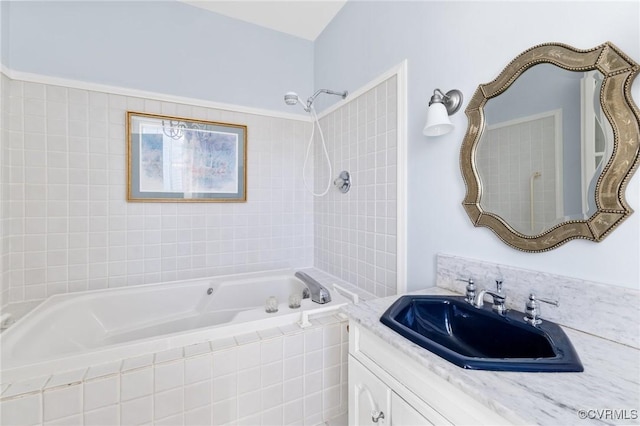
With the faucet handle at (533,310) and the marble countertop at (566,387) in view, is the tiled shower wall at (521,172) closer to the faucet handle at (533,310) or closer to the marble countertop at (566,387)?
the faucet handle at (533,310)

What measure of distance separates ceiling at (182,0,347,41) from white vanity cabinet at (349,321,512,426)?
7.54 feet

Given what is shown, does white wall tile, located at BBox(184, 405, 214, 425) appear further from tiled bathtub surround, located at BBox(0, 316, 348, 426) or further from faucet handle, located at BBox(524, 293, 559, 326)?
faucet handle, located at BBox(524, 293, 559, 326)

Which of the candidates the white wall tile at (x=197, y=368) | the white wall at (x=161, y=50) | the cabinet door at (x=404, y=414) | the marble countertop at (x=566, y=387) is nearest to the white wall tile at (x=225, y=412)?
the white wall tile at (x=197, y=368)

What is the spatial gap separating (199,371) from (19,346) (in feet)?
2.91

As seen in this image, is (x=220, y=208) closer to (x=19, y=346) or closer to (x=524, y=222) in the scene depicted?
(x=19, y=346)

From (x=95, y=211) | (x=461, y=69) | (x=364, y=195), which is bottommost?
(x=95, y=211)

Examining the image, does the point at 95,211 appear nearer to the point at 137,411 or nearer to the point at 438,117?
the point at 137,411

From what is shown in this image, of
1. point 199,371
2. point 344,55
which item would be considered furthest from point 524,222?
point 344,55

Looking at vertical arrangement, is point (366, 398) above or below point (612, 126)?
below

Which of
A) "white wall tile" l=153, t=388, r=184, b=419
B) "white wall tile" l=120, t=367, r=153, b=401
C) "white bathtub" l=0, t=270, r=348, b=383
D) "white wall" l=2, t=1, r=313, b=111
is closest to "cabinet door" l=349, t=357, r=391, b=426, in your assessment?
"white bathtub" l=0, t=270, r=348, b=383

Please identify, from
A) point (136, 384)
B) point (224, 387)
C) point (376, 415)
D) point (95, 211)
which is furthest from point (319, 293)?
point (95, 211)

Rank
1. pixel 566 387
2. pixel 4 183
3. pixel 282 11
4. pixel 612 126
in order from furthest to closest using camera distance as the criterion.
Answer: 1. pixel 282 11
2. pixel 4 183
3. pixel 612 126
4. pixel 566 387

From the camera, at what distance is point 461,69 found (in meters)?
1.20

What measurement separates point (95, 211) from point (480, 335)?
2.32 metres
